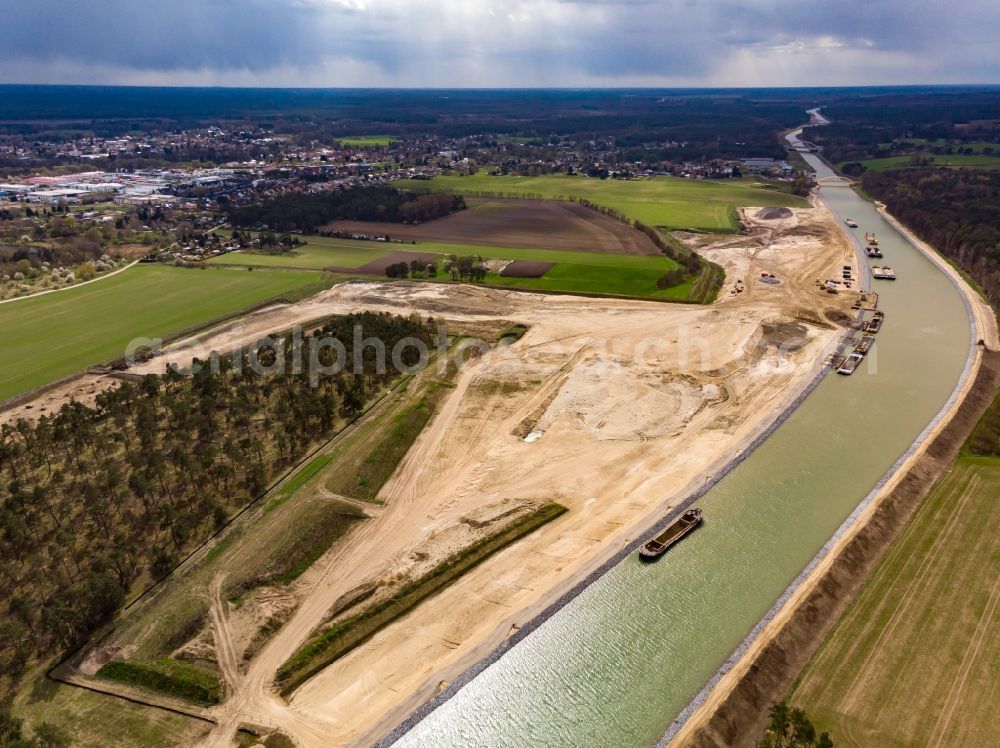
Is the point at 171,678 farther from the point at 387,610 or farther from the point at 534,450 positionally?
the point at 534,450

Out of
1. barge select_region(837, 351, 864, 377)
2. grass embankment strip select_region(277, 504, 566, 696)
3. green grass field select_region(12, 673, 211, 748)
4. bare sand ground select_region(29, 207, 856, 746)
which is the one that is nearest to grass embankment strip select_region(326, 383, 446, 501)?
bare sand ground select_region(29, 207, 856, 746)

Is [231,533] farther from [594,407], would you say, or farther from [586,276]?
[586,276]

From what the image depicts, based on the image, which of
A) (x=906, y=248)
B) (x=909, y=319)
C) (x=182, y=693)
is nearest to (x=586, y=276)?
(x=909, y=319)

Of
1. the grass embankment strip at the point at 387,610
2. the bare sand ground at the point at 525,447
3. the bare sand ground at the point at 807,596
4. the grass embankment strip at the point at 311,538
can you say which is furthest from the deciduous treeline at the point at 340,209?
the bare sand ground at the point at 807,596

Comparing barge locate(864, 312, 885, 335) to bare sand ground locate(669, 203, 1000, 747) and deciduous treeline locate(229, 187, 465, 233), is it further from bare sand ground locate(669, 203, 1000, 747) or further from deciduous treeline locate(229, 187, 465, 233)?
deciduous treeline locate(229, 187, 465, 233)

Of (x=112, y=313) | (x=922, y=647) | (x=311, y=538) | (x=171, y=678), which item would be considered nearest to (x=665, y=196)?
(x=112, y=313)

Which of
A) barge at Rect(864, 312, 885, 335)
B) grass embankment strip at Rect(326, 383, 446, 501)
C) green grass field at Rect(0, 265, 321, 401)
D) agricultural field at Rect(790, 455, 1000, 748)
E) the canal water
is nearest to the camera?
agricultural field at Rect(790, 455, 1000, 748)

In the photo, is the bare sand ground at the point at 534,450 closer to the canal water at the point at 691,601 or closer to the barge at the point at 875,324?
the canal water at the point at 691,601
